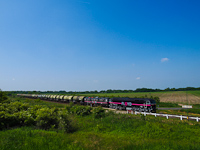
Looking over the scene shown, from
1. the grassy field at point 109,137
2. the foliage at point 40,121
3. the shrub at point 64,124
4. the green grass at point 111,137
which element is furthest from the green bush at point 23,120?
the shrub at point 64,124

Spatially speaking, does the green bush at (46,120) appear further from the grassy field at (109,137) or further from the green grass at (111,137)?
the green grass at (111,137)

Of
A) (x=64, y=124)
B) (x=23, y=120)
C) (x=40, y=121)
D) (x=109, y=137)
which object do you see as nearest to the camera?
(x=109, y=137)

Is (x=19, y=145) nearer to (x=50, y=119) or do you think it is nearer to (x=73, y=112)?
(x=50, y=119)

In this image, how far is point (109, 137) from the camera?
15.0 meters

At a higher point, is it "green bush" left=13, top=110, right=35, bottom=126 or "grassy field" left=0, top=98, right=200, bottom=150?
"green bush" left=13, top=110, right=35, bottom=126

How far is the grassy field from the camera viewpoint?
446 inches

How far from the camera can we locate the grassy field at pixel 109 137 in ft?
37.2

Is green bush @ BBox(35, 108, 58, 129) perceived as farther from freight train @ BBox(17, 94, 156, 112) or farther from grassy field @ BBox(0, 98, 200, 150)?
freight train @ BBox(17, 94, 156, 112)

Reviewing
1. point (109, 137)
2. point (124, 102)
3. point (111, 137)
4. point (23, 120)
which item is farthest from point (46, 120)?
point (124, 102)

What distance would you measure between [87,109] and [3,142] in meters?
18.9

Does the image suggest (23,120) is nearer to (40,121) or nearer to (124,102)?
(40,121)

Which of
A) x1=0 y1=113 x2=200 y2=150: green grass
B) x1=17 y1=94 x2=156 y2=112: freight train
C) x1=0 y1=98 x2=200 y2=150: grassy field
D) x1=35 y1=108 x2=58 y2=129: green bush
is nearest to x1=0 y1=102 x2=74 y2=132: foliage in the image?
x1=35 y1=108 x2=58 y2=129: green bush

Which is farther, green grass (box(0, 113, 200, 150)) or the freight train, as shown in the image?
the freight train

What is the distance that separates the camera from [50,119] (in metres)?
18.4
